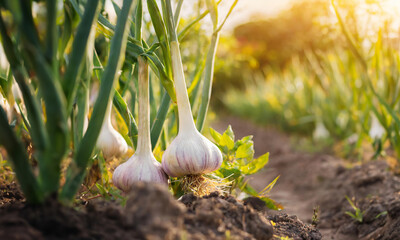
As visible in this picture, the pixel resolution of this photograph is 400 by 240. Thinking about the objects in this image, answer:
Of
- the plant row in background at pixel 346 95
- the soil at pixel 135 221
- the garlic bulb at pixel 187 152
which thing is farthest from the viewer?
the plant row in background at pixel 346 95

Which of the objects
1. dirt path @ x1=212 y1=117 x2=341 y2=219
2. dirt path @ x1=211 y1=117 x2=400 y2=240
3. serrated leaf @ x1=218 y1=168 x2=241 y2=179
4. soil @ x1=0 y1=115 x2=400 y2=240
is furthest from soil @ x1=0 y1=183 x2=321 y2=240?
dirt path @ x1=212 y1=117 x2=341 y2=219

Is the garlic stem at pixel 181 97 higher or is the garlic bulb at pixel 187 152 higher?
the garlic stem at pixel 181 97

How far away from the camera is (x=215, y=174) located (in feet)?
4.18

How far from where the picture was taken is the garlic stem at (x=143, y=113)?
1.06 meters

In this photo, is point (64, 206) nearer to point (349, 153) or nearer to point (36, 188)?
point (36, 188)

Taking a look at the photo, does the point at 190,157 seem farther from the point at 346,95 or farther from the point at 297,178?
the point at 346,95

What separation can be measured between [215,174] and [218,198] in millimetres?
361

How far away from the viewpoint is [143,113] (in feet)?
3.55

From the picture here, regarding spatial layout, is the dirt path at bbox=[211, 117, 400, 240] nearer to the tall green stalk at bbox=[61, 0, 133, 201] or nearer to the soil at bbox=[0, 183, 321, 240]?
the soil at bbox=[0, 183, 321, 240]

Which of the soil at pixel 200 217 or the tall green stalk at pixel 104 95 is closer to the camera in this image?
the soil at pixel 200 217

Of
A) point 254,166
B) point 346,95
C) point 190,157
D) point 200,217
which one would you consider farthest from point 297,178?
point 200,217

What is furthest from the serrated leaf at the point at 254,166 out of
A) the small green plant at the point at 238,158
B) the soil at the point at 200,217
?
the soil at the point at 200,217

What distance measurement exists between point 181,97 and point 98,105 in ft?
1.00

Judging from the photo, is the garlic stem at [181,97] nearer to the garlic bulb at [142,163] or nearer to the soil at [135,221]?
the garlic bulb at [142,163]
